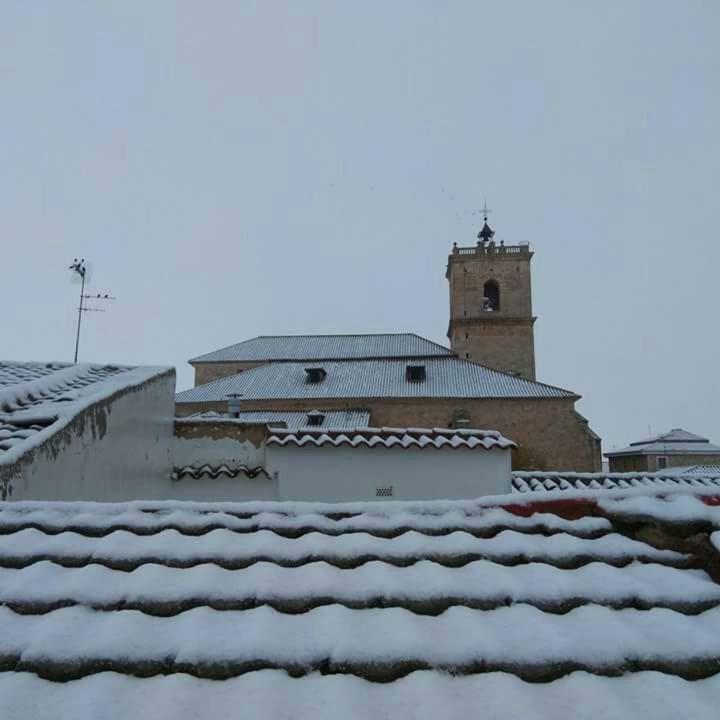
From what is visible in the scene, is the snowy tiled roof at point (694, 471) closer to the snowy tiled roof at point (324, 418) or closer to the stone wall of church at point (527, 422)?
the stone wall of church at point (527, 422)

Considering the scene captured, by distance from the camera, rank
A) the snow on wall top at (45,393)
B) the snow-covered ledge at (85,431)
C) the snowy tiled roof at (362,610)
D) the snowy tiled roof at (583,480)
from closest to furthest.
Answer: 1. the snowy tiled roof at (362,610)
2. the snow-covered ledge at (85,431)
3. the snow on wall top at (45,393)
4. the snowy tiled roof at (583,480)

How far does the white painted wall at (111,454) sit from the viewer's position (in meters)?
3.83

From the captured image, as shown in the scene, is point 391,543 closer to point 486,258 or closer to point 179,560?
point 179,560

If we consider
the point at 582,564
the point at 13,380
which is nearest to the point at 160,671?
the point at 582,564

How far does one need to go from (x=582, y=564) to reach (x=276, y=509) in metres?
1.09

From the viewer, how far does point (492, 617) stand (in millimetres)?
1501

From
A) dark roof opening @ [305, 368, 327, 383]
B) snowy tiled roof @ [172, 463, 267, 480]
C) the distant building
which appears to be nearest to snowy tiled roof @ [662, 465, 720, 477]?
the distant building

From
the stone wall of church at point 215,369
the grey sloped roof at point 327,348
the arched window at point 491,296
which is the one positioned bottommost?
the stone wall of church at point 215,369

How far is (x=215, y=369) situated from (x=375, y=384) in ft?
30.4

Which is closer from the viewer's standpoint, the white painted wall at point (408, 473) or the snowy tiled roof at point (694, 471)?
the white painted wall at point (408, 473)

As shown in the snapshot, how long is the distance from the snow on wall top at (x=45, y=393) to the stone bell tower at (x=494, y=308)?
22.2m

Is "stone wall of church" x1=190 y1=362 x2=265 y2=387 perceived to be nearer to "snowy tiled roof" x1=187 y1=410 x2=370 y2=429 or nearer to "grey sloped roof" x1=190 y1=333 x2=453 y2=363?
"grey sloped roof" x1=190 y1=333 x2=453 y2=363

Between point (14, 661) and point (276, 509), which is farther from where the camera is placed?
point (276, 509)

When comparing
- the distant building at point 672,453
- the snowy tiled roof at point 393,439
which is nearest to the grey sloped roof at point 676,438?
the distant building at point 672,453
